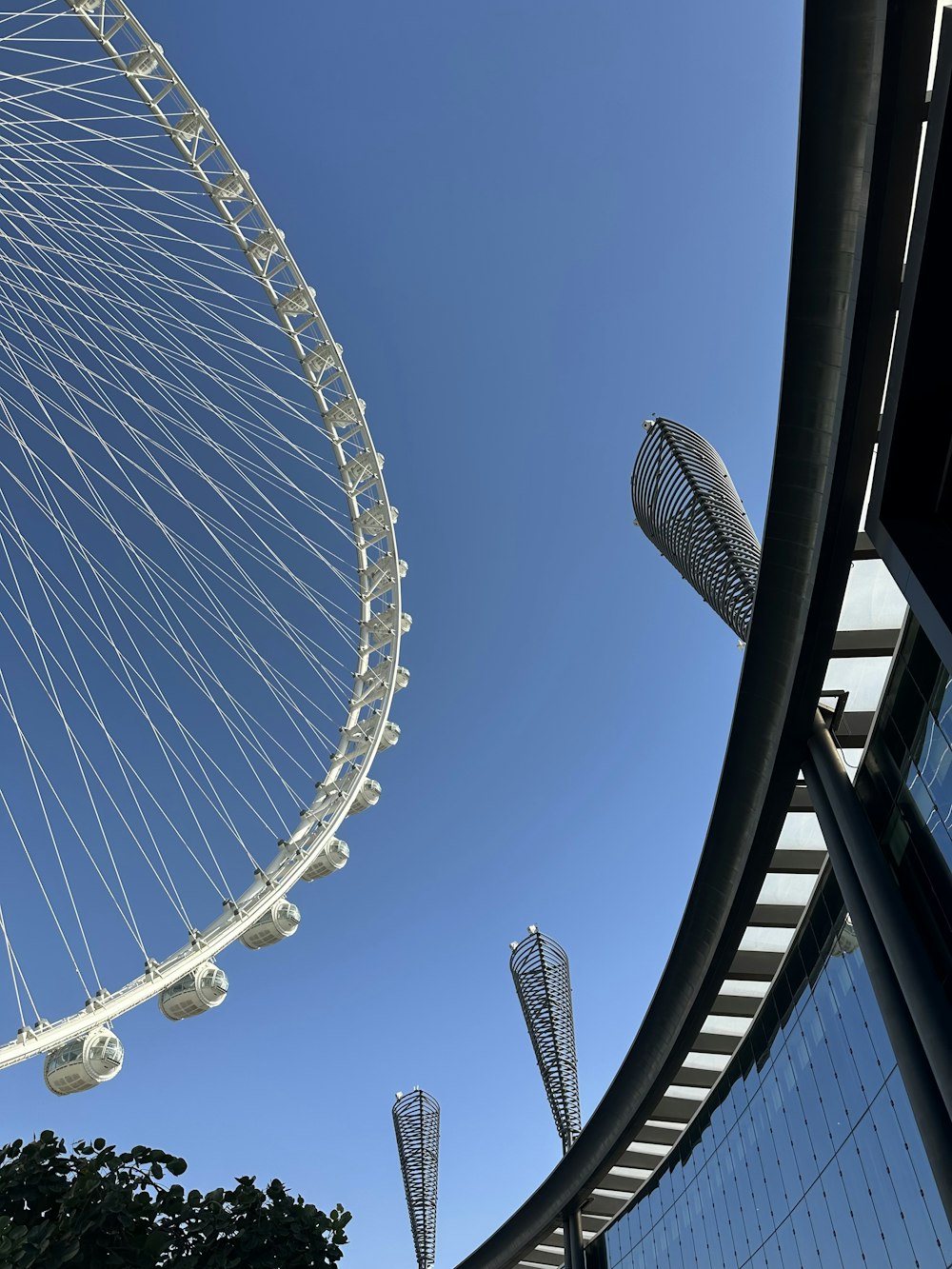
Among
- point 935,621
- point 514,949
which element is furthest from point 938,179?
point 514,949

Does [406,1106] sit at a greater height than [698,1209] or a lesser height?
greater

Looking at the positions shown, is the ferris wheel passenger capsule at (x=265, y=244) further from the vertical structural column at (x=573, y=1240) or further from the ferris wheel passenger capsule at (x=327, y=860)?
the vertical structural column at (x=573, y=1240)

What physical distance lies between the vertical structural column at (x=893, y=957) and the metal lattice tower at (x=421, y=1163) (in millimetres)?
44661

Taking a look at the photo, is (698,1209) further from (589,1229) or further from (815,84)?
(815,84)

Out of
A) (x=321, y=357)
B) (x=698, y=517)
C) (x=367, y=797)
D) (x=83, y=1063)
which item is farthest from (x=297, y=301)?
(x=83, y=1063)

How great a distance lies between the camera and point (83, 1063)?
19.4m

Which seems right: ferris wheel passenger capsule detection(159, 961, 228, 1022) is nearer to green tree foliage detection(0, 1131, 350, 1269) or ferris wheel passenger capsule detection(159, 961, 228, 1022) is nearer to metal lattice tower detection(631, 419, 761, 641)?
green tree foliage detection(0, 1131, 350, 1269)

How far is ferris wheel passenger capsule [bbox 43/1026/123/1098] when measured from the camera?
63.6 ft

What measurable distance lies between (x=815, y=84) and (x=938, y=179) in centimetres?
258

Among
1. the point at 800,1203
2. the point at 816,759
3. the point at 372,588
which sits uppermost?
the point at 372,588

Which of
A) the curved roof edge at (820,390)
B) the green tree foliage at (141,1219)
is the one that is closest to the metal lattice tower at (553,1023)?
the curved roof edge at (820,390)

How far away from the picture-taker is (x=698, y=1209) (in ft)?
96.1

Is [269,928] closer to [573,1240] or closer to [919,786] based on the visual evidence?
[919,786]

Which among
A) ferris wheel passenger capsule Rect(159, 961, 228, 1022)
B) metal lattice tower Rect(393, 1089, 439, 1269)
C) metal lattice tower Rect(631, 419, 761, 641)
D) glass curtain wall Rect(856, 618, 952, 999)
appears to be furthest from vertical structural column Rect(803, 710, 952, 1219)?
metal lattice tower Rect(393, 1089, 439, 1269)
